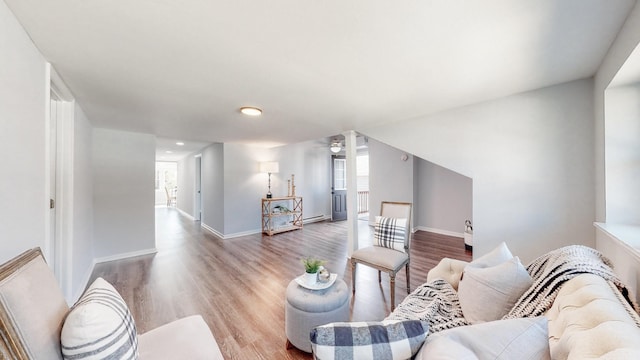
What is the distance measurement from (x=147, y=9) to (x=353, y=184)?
3016 mm

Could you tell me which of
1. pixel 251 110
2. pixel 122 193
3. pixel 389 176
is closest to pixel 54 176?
pixel 122 193

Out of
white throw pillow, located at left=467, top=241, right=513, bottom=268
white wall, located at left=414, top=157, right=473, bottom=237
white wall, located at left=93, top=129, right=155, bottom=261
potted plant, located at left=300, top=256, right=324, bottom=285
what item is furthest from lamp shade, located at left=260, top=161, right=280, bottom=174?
white throw pillow, located at left=467, top=241, right=513, bottom=268

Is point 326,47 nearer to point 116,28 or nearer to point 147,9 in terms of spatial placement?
point 147,9

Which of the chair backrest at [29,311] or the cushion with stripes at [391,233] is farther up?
the chair backrest at [29,311]

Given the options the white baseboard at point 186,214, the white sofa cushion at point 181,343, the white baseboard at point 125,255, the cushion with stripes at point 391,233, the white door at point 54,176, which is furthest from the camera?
the white baseboard at point 186,214

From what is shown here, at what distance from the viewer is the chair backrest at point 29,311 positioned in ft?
2.02

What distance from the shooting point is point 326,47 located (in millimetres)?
1405

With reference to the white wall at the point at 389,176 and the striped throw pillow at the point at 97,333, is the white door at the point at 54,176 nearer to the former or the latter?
the striped throw pillow at the point at 97,333

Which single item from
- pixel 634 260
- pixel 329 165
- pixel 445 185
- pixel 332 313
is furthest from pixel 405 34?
pixel 329 165

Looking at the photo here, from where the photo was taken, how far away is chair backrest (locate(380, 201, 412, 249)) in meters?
2.55

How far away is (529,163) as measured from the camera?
2.15 m

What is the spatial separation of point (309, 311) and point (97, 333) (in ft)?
3.80

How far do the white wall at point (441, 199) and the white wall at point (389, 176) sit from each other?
0.24m

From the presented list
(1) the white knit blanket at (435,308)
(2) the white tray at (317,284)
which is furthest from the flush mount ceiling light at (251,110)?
(1) the white knit blanket at (435,308)
